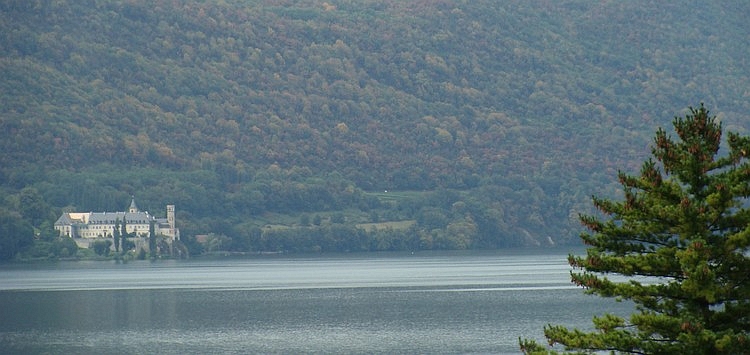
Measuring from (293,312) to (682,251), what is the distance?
84.0 meters

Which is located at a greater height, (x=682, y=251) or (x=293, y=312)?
(x=682, y=251)

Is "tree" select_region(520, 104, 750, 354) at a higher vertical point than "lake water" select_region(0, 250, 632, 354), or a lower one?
higher

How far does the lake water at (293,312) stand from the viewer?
7838cm

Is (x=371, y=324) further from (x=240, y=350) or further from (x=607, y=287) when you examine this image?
(x=607, y=287)

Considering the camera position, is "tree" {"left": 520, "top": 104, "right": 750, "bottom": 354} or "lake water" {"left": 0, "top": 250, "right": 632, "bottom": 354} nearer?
"tree" {"left": 520, "top": 104, "right": 750, "bottom": 354}

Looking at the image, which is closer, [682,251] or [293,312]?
[682,251]

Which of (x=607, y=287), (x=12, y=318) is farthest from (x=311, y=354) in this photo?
(x=607, y=287)

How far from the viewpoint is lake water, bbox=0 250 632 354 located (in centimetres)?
7838

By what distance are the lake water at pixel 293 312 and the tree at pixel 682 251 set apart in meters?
46.0

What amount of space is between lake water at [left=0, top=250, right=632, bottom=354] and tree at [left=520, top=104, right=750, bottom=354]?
46012 mm

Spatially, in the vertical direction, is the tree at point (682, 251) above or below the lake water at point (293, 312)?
above

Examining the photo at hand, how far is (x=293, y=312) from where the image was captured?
10575 cm

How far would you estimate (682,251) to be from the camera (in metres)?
22.9

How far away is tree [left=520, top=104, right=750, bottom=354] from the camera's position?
910 inches
